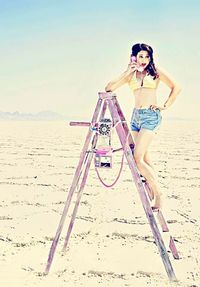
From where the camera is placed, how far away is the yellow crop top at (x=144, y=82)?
11.9ft

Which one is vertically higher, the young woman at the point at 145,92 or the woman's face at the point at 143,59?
the woman's face at the point at 143,59

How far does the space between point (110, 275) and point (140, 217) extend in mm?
1883

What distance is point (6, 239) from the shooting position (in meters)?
4.77

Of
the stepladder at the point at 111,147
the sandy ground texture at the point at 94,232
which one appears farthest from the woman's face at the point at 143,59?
the sandy ground texture at the point at 94,232

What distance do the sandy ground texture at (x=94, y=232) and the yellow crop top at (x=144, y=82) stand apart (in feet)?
4.96

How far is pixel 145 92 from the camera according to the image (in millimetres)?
3660

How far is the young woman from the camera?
142 inches

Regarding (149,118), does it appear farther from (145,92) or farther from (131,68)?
(131,68)

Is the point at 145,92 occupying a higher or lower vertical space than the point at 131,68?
lower

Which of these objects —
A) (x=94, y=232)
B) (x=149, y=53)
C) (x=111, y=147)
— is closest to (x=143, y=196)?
(x=111, y=147)

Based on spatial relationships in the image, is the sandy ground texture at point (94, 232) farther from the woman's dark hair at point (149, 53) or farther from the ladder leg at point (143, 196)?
the woman's dark hair at point (149, 53)

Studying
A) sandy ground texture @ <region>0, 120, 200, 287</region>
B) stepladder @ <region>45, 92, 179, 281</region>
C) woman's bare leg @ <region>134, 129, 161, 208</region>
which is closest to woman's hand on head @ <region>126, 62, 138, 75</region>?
stepladder @ <region>45, 92, 179, 281</region>

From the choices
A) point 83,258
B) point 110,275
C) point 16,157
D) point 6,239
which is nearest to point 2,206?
point 6,239

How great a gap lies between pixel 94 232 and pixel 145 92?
1.96m
